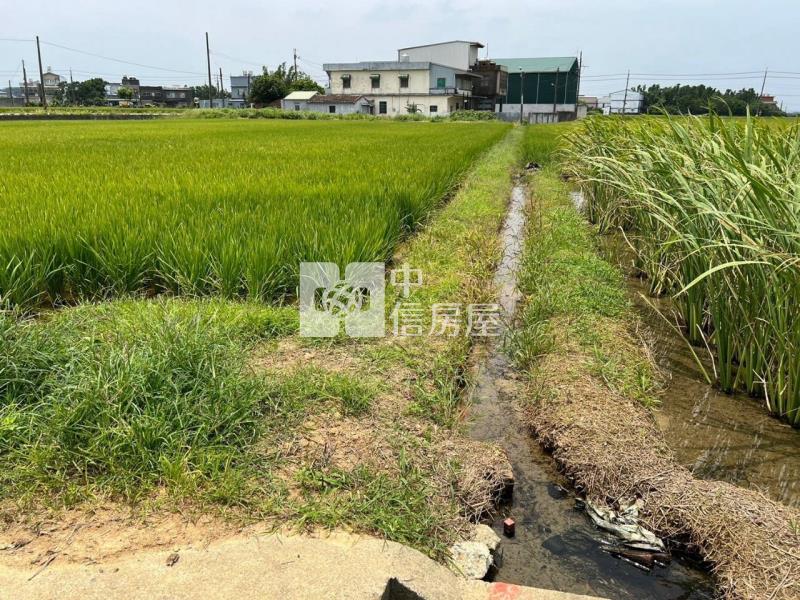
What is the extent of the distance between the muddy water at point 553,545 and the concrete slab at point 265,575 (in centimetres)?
20

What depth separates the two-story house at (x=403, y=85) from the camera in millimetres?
47375

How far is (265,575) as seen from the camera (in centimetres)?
156

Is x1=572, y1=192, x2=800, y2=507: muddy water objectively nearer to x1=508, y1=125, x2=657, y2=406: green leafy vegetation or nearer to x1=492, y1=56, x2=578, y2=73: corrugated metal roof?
x1=508, y1=125, x2=657, y2=406: green leafy vegetation

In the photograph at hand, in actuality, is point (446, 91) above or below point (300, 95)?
above

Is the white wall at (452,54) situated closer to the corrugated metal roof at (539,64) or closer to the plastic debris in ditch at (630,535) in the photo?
the corrugated metal roof at (539,64)

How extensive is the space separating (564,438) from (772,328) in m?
1.14

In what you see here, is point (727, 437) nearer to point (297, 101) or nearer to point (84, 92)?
point (297, 101)

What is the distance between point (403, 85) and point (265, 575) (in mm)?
50807

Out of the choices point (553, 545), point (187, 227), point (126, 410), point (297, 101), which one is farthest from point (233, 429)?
point (297, 101)

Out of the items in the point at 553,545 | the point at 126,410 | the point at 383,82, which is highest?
the point at 383,82

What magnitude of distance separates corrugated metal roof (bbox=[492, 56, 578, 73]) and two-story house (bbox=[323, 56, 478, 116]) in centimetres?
871

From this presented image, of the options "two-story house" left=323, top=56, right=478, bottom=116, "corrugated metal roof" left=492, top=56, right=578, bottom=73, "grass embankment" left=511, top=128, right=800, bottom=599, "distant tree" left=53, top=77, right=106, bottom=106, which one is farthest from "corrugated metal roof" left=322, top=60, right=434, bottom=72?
"grass embankment" left=511, top=128, right=800, bottom=599

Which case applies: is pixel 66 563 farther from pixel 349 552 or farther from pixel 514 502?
pixel 514 502

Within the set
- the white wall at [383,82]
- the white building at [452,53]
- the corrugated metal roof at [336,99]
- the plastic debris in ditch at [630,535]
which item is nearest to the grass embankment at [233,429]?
the plastic debris in ditch at [630,535]
